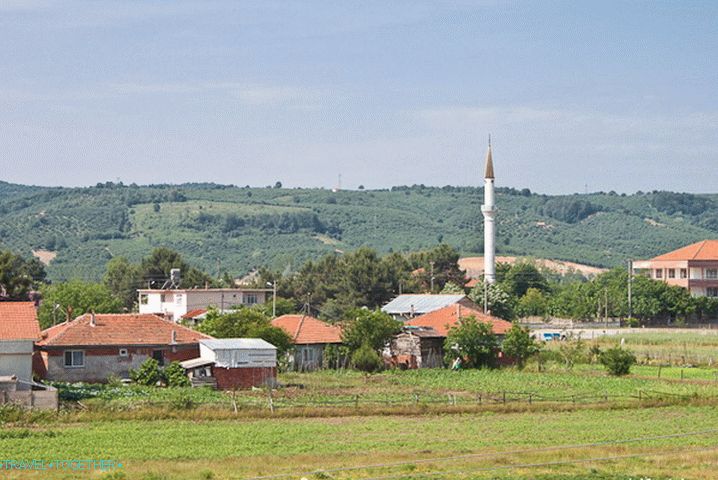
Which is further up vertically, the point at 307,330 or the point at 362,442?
the point at 307,330

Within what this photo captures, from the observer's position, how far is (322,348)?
70.4m

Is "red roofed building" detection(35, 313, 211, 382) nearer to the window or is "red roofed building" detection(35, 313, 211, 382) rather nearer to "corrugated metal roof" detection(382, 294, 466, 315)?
the window

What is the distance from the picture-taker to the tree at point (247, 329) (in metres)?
64.8

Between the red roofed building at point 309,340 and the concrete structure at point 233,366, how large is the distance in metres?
9.75

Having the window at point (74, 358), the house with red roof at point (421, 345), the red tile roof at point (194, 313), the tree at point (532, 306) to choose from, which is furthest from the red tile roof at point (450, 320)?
the tree at point (532, 306)

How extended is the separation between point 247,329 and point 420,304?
110 ft

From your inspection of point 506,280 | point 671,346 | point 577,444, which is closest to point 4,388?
point 577,444

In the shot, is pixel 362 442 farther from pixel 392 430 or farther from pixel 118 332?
pixel 118 332

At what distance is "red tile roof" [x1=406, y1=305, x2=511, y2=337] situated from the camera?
73.7m

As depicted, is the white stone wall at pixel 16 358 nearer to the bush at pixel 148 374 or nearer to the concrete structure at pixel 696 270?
the bush at pixel 148 374

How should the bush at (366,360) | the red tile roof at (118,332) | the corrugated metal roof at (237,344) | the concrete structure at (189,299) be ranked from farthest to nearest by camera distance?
the concrete structure at (189,299) < the bush at (366,360) < the red tile roof at (118,332) < the corrugated metal roof at (237,344)

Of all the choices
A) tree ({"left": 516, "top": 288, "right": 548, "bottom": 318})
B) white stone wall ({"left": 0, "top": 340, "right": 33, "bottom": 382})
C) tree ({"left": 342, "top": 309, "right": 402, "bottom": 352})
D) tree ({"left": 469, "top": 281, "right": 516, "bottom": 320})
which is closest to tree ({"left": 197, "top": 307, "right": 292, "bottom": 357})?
tree ({"left": 342, "top": 309, "right": 402, "bottom": 352})

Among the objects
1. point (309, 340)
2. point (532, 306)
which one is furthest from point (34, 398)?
point (532, 306)

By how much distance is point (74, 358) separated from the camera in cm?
5834
